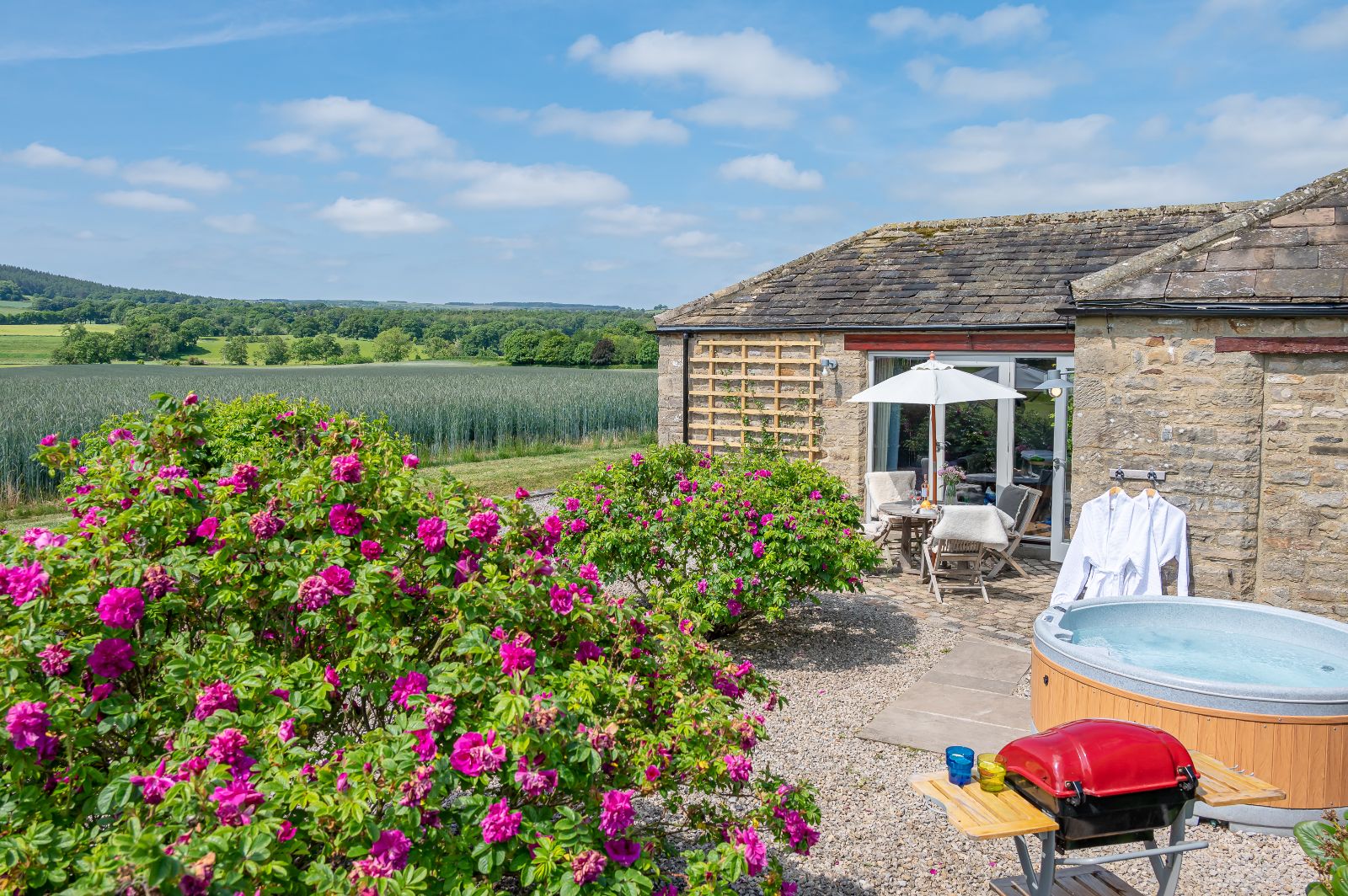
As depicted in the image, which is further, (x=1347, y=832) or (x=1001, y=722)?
(x=1001, y=722)

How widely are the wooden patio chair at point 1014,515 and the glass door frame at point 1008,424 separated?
1.06ft

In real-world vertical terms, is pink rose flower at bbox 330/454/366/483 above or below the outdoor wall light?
below

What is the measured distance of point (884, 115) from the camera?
48.2 ft

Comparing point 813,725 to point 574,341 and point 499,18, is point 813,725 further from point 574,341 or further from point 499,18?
point 574,341

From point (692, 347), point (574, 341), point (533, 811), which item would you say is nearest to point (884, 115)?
point (692, 347)

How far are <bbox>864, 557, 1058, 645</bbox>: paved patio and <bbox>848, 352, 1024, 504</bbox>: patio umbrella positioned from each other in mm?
1194

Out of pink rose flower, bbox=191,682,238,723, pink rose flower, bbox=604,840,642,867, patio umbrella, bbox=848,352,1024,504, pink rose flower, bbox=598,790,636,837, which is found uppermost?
patio umbrella, bbox=848,352,1024,504

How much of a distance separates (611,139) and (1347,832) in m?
20.1

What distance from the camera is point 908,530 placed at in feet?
34.4

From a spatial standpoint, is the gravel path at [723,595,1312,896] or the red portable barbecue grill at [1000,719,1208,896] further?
the gravel path at [723,595,1312,896]

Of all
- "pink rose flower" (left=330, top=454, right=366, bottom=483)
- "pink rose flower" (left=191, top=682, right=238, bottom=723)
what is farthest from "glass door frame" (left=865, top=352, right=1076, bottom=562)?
"pink rose flower" (left=191, top=682, right=238, bottom=723)

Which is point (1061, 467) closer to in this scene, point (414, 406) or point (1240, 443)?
point (1240, 443)

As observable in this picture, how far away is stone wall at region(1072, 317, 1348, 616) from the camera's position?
23.4 ft

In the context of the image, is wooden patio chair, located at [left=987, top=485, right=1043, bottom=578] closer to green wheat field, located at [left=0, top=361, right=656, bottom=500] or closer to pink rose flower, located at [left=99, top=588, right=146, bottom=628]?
pink rose flower, located at [left=99, top=588, right=146, bottom=628]
